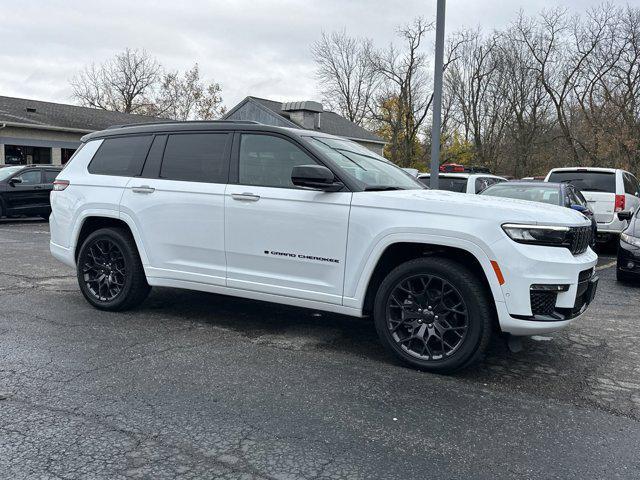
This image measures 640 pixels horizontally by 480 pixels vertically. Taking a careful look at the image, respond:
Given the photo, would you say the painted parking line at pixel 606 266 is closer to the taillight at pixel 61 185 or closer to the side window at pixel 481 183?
the side window at pixel 481 183

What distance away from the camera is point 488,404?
371 centimetres

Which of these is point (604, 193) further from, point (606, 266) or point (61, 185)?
point (61, 185)

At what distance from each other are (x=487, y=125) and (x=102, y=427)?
44886mm

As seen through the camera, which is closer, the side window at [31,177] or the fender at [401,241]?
the fender at [401,241]

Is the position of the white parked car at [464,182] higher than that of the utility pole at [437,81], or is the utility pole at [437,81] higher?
the utility pole at [437,81]

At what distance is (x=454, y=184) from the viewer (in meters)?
13.7

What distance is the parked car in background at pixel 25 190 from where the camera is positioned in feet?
51.9

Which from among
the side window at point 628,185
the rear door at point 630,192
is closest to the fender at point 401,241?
the rear door at point 630,192

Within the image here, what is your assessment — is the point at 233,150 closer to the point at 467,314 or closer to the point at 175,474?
the point at 467,314

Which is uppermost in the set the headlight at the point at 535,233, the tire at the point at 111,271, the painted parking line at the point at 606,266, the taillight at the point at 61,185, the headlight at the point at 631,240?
the taillight at the point at 61,185

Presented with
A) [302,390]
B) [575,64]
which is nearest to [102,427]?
[302,390]

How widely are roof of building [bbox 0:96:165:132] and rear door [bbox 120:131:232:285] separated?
82.4 ft

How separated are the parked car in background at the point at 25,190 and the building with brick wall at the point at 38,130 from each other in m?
11.9

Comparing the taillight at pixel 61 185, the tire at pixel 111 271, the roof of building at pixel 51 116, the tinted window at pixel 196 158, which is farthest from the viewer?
the roof of building at pixel 51 116
